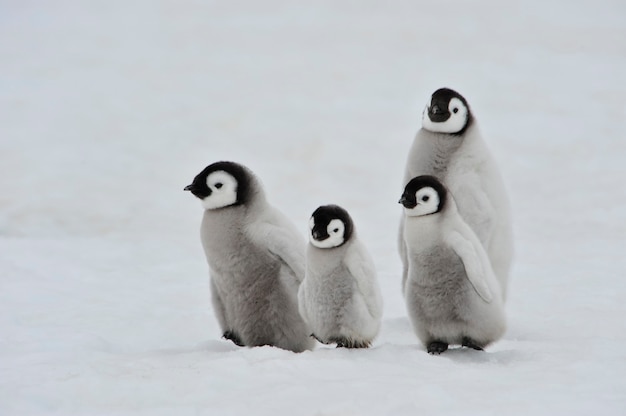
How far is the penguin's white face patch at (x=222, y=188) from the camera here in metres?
4.18

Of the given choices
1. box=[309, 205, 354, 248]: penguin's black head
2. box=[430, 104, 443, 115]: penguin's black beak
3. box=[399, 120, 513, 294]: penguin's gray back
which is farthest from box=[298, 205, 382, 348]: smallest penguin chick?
box=[430, 104, 443, 115]: penguin's black beak

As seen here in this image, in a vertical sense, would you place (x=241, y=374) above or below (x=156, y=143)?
below

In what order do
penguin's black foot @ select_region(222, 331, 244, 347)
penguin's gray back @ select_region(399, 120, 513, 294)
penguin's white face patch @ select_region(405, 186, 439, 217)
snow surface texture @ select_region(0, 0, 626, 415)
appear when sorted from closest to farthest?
1. snow surface texture @ select_region(0, 0, 626, 415)
2. penguin's white face patch @ select_region(405, 186, 439, 217)
3. penguin's black foot @ select_region(222, 331, 244, 347)
4. penguin's gray back @ select_region(399, 120, 513, 294)

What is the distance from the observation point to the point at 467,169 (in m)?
4.74

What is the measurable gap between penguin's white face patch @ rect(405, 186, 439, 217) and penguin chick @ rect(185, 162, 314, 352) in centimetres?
57

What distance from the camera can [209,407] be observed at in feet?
9.37

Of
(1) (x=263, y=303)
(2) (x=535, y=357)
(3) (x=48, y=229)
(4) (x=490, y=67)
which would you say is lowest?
(2) (x=535, y=357)

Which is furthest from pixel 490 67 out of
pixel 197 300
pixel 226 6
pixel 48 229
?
pixel 197 300

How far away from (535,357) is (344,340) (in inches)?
31.3

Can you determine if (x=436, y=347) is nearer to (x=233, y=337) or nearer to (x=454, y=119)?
(x=233, y=337)

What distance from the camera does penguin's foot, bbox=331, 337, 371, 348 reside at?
396cm

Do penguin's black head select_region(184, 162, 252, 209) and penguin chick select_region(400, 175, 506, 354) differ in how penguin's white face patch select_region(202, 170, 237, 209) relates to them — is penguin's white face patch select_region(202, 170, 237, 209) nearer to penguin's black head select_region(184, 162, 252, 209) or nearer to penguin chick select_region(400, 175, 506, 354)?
penguin's black head select_region(184, 162, 252, 209)

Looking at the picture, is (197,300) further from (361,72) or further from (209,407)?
(361,72)

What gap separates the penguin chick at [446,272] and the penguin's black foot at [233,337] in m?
0.87
